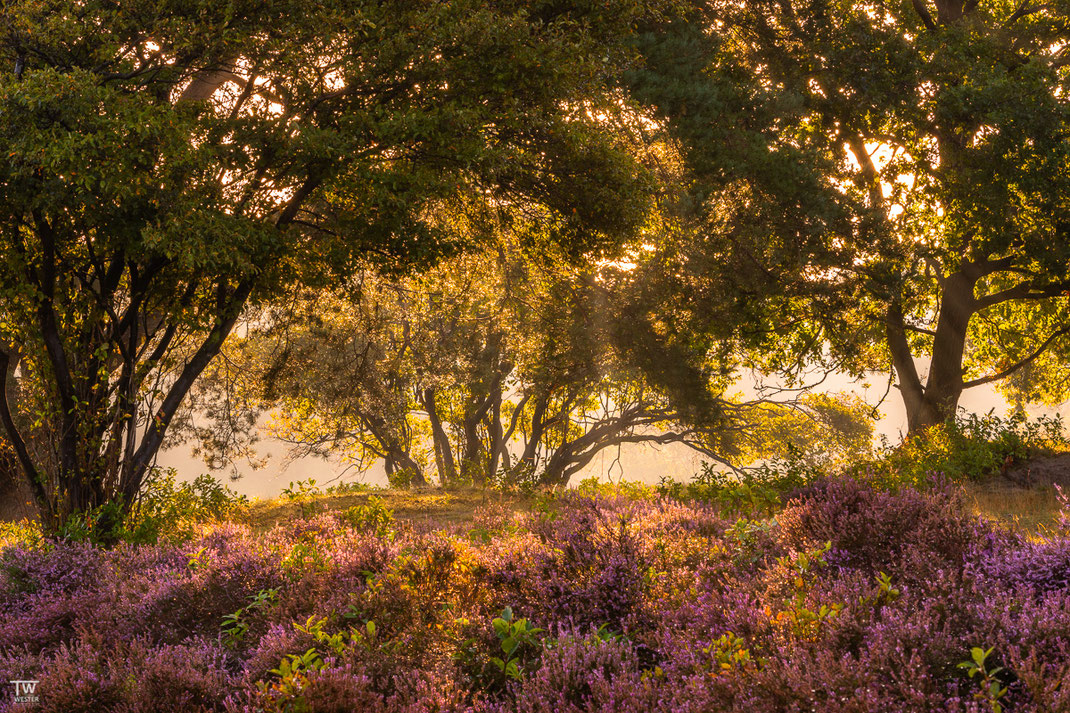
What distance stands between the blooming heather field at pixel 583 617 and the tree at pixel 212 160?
2867 mm

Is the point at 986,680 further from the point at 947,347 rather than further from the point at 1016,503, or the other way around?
Result: the point at 947,347

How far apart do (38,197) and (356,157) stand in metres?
3.05

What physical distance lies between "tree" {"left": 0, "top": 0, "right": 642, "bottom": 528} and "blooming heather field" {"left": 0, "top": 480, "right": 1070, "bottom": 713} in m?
2.87

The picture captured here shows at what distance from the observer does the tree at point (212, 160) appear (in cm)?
719

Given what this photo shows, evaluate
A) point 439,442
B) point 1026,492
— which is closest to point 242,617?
point 1026,492

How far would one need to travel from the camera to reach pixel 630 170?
9.80 meters

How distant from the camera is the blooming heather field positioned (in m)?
3.04

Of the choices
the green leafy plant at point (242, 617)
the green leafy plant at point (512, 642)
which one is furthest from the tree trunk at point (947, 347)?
the green leafy plant at point (242, 617)

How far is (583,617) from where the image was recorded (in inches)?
172

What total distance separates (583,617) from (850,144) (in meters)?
15.4

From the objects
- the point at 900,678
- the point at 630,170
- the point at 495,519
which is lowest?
the point at 900,678

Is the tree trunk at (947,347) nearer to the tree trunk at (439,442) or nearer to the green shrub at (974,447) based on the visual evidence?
the green shrub at (974,447)

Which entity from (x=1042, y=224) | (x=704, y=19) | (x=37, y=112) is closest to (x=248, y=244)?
(x=37, y=112)

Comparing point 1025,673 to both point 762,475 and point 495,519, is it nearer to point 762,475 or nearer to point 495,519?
point 495,519
